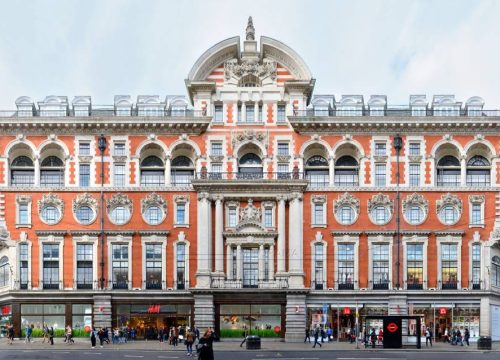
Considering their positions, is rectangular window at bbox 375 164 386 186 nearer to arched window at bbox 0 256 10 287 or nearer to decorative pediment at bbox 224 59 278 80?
decorative pediment at bbox 224 59 278 80

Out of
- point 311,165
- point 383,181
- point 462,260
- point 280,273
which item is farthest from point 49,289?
point 462,260

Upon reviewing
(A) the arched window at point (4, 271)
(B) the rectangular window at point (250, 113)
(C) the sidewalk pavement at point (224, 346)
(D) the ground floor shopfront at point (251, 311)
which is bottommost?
(C) the sidewalk pavement at point (224, 346)

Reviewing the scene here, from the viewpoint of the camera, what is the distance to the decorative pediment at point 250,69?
7375cm

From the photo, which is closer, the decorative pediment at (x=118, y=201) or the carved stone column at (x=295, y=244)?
the carved stone column at (x=295, y=244)

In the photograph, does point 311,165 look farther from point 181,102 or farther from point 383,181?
point 181,102

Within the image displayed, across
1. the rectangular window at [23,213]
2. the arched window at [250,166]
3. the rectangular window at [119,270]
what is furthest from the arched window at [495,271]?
the rectangular window at [23,213]

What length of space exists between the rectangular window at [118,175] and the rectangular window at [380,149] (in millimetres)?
23124

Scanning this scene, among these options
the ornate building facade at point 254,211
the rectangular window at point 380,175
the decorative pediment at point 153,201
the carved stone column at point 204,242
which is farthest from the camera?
the rectangular window at point 380,175

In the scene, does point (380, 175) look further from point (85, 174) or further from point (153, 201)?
point (85, 174)

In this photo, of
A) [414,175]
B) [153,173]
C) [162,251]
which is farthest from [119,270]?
[414,175]

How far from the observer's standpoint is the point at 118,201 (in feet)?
238

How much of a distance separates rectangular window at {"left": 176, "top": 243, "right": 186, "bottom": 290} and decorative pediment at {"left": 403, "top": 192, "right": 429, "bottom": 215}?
20270 mm

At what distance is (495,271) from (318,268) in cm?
1607

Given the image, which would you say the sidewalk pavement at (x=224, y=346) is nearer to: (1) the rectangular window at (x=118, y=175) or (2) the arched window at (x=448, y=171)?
(1) the rectangular window at (x=118, y=175)
